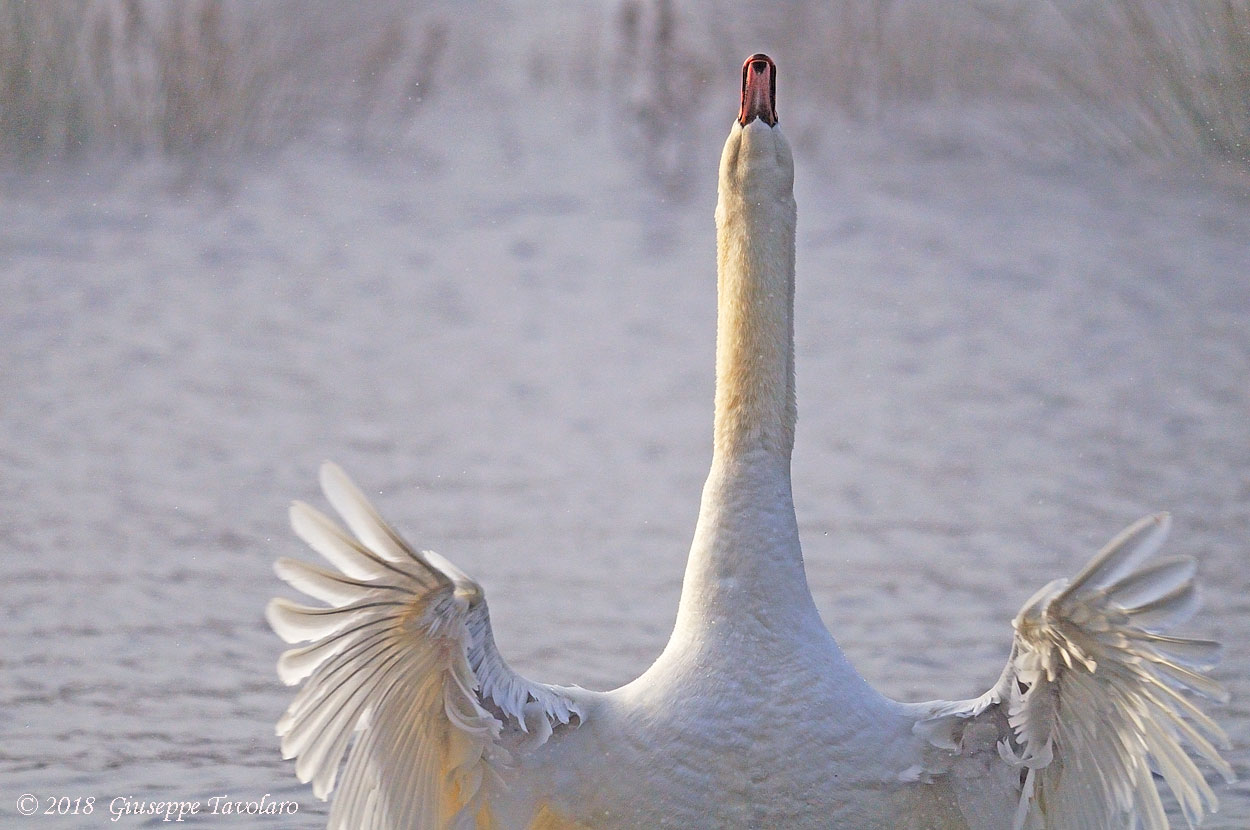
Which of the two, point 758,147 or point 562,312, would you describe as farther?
point 562,312

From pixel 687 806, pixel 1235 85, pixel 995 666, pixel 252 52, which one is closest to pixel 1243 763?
pixel 995 666

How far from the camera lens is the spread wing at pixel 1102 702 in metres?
2.71

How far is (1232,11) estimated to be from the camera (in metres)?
11.6

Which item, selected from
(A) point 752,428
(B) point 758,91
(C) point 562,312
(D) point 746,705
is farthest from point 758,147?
(C) point 562,312

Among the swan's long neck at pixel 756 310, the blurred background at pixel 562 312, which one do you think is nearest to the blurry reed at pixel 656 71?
the blurred background at pixel 562 312

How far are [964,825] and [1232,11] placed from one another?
32.0ft

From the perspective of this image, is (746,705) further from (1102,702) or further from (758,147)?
(758,147)

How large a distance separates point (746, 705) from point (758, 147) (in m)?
1.14

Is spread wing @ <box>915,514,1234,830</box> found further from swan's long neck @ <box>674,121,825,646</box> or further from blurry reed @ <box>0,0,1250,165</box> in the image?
blurry reed @ <box>0,0,1250,165</box>

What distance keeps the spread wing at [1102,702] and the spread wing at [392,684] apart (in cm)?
81

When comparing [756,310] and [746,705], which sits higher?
[756,310]

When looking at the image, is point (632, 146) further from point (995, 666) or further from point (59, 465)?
point (995, 666)

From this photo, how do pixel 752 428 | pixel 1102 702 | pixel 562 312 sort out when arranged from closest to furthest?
1. pixel 1102 702
2. pixel 752 428
3. pixel 562 312

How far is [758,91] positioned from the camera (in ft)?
11.4
